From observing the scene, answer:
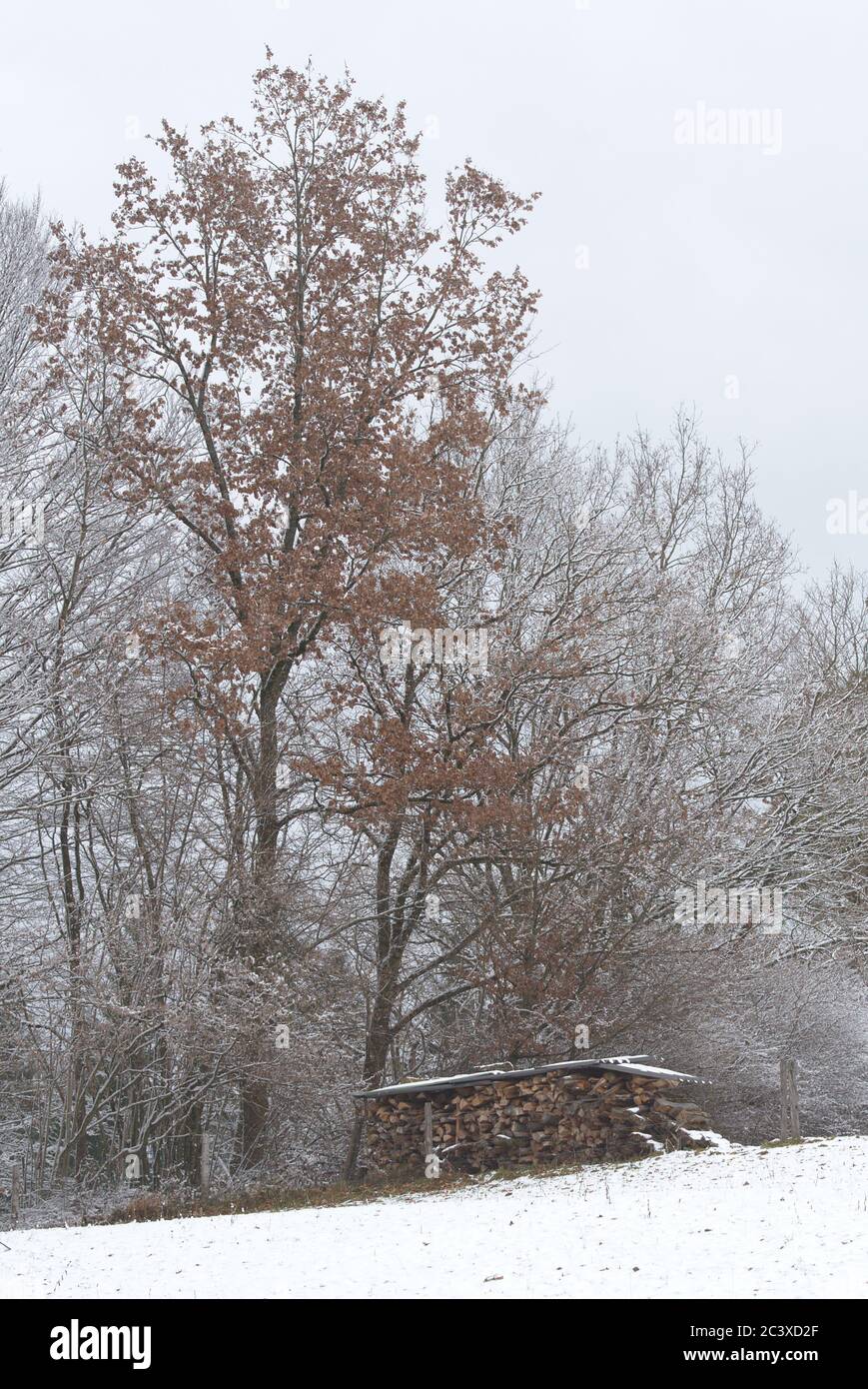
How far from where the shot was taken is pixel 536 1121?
14.5 metres

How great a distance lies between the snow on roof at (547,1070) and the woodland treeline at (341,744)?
1.71 meters

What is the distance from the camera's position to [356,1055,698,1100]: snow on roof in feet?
44.4

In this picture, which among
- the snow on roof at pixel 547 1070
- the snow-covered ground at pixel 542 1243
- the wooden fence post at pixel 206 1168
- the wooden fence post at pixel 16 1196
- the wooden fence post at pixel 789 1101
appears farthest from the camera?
the wooden fence post at pixel 16 1196

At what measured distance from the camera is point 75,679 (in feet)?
49.8

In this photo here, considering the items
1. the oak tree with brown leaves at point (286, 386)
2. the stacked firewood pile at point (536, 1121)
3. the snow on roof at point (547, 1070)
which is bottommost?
the stacked firewood pile at point (536, 1121)

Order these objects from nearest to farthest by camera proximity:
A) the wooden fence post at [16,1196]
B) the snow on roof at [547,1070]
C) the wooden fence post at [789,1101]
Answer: the snow on roof at [547,1070]
the wooden fence post at [789,1101]
the wooden fence post at [16,1196]

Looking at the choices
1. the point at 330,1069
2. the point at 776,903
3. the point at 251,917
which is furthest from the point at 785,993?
the point at 251,917

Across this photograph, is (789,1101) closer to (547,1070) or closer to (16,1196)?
(547,1070)

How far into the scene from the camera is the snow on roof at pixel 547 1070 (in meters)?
13.5

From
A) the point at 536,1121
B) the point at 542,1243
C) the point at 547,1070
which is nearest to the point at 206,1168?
the point at 536,1121

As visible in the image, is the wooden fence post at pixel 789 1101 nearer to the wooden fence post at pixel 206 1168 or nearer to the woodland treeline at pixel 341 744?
the woodland treeline at pixel 341 744

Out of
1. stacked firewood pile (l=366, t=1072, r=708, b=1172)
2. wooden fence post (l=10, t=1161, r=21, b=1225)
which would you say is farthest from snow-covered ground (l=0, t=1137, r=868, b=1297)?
wooden fence post (l=10, t=1161, r=21, b=1225)

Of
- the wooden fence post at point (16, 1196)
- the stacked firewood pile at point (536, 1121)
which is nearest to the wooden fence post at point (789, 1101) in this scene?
the stacked firewood pile at point (536, 1121)

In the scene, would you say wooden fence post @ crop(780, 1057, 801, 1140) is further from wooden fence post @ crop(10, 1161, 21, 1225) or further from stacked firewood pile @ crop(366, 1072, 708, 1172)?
wooden fence post @ crop(10, 1161, 21, 1225)
